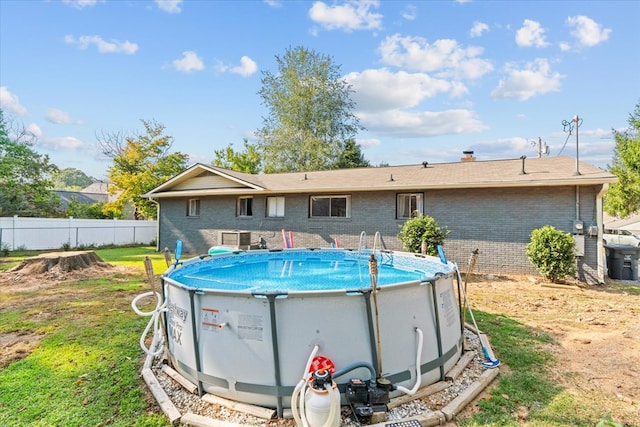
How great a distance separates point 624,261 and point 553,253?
9.55 feet

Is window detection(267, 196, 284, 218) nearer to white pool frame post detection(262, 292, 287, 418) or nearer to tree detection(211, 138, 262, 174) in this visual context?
white pool frame post detection(262, 292, 287, 418)

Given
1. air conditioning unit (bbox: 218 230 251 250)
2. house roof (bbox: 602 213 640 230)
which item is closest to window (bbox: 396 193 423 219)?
air conditioning unit (bbox: 218 230 251 250)

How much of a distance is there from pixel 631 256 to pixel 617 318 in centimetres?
494

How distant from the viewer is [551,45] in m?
11.7

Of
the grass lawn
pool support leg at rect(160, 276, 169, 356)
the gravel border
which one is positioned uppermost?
pool support leg at rect(160, 276, 169, 356)

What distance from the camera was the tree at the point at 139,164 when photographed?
74.4 ft

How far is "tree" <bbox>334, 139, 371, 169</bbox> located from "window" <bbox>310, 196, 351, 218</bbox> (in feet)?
39.7

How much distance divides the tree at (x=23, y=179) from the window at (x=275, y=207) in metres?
16.5

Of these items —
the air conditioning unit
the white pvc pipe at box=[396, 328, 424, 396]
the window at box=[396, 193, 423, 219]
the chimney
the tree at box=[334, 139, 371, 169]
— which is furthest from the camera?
the tree at box=[334, 139, 371, 169]

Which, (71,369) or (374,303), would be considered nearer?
Answer: (374,303)

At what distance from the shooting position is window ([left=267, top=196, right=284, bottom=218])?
44.1 ft

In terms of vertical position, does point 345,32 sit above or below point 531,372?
above

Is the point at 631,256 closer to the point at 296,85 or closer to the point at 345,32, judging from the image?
the point at 345,32

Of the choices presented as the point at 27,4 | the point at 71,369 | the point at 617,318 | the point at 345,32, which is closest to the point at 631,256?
the point at 617,318
